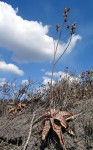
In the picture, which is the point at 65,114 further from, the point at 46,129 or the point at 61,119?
the point at 46,129

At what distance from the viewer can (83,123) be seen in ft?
19.5

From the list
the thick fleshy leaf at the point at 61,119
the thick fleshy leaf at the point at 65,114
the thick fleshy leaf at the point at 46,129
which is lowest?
the thick fleshy leaf at the point at 46,129

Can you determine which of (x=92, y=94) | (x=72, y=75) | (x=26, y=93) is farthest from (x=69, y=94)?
(x=26, y=93)

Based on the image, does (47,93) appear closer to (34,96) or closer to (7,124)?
(34,96)

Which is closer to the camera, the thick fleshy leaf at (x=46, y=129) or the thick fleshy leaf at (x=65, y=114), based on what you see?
the thick fleshy leaf at (x=46, y=129)

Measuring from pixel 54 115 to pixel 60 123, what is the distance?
0.76 ft

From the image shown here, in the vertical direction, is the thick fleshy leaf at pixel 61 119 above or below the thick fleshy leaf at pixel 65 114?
below

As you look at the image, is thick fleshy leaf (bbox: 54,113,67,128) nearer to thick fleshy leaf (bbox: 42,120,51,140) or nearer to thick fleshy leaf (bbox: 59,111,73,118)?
thick fleshy leaf (bbox: 59,111,73,118)

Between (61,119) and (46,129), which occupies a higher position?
(61,119)

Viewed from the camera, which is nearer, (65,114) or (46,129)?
→ (46,129)

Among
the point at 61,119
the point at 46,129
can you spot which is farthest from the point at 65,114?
the point at 46,129

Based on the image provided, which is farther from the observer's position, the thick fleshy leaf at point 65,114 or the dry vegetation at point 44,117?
the thick fleshy leaf at point 65,114

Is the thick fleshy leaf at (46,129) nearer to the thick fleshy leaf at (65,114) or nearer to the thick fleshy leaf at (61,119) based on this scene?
the thick fleshy leaf at (61,119)

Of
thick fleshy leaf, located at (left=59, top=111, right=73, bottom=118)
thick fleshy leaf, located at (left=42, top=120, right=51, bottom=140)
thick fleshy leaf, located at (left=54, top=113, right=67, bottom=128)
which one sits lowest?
thick fleshy leaf, located at (left=42, top=120, right=51, bottom=140)
